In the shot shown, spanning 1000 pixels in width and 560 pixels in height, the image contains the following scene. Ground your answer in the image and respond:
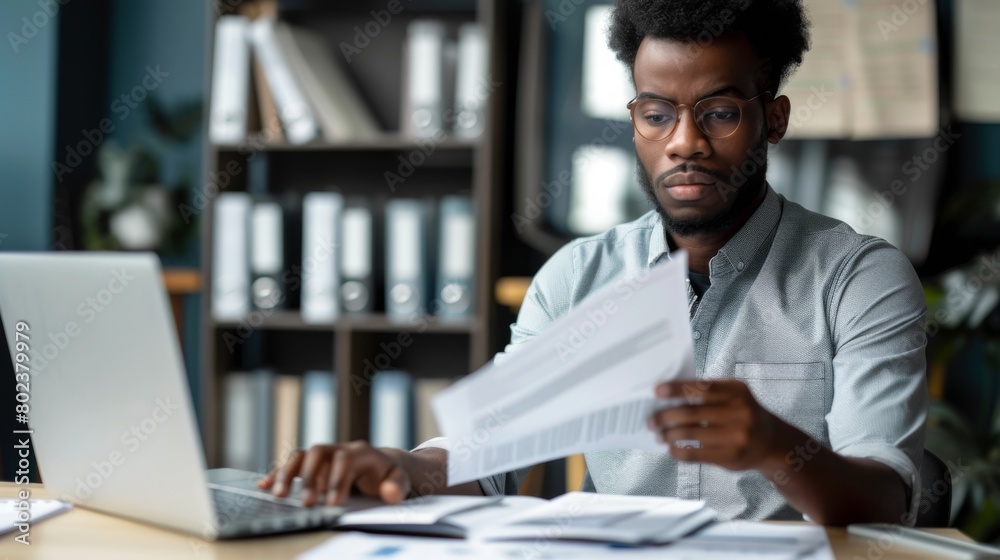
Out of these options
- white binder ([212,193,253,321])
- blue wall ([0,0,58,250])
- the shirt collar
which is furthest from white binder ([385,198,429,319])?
the shirt collar

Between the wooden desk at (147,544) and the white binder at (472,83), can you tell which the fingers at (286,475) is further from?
the white binder at (472,83)

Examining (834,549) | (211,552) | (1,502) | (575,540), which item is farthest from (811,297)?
(1,502)

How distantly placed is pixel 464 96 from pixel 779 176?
2.70 ft

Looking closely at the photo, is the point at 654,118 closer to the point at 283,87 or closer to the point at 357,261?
the point at 357,261

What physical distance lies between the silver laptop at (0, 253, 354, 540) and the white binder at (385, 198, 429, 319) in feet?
5.30

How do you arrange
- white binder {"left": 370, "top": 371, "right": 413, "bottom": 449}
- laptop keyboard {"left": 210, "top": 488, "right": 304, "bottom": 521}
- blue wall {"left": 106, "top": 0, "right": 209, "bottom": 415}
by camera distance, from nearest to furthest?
laptop keyboard {"left": 210, "top": 488, "right": 304, "bottom": 521} → white binder {"left": 370, "top": 371, "right": 413, "bottom": 449} → blue wall {"left": 106, "top": 0, "right": 209, "bottom": 415}

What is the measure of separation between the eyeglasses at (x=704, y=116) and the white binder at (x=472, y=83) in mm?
1268

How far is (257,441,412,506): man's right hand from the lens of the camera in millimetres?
979

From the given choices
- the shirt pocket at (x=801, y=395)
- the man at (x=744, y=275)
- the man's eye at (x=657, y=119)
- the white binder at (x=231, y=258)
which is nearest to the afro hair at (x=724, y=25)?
the man at (x=744, y=275)

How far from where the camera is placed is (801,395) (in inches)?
50.6

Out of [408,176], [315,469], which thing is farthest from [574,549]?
[408,176]

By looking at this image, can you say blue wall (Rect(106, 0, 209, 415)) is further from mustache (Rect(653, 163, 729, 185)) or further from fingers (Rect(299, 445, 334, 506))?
fingers (Rect(299, 445, 334, 506))

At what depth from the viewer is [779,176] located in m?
2.61

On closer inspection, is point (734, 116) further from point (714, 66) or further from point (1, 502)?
point (1, 502)
